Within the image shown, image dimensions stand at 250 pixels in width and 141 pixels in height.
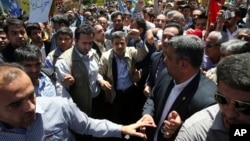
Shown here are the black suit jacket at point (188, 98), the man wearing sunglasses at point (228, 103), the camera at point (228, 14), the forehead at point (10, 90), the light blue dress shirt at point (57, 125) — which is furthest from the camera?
the camera at point (228, 14)

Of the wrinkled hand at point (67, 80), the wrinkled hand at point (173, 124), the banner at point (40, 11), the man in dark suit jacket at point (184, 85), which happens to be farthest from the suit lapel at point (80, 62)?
the wrinkled hand at point (173, 124)

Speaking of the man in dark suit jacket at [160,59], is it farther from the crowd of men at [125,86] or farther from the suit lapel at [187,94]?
the suit lapel at [187,94]

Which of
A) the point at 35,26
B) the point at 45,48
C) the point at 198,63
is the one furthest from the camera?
the point at 45,48

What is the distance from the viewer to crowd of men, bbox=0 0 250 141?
5.24 ft

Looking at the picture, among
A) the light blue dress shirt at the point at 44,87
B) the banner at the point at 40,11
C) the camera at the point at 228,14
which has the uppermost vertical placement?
the banner at the point at 40,11

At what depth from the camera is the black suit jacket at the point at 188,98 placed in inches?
92.1

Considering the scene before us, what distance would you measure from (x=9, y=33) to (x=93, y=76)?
135 cm

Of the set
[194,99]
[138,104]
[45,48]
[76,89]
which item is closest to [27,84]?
[194,99]

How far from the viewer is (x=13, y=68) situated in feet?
6.31

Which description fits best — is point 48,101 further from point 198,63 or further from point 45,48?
point 45,48

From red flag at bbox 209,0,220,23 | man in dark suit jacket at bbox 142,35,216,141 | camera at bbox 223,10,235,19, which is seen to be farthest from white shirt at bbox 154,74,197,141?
camera at bbox 223,10,235,19

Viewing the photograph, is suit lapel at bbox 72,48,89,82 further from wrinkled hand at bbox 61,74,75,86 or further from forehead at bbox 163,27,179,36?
forehead at bbox 163,27,179,36

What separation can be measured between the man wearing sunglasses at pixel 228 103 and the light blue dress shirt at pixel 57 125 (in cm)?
94

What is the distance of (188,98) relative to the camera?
7.96ft
